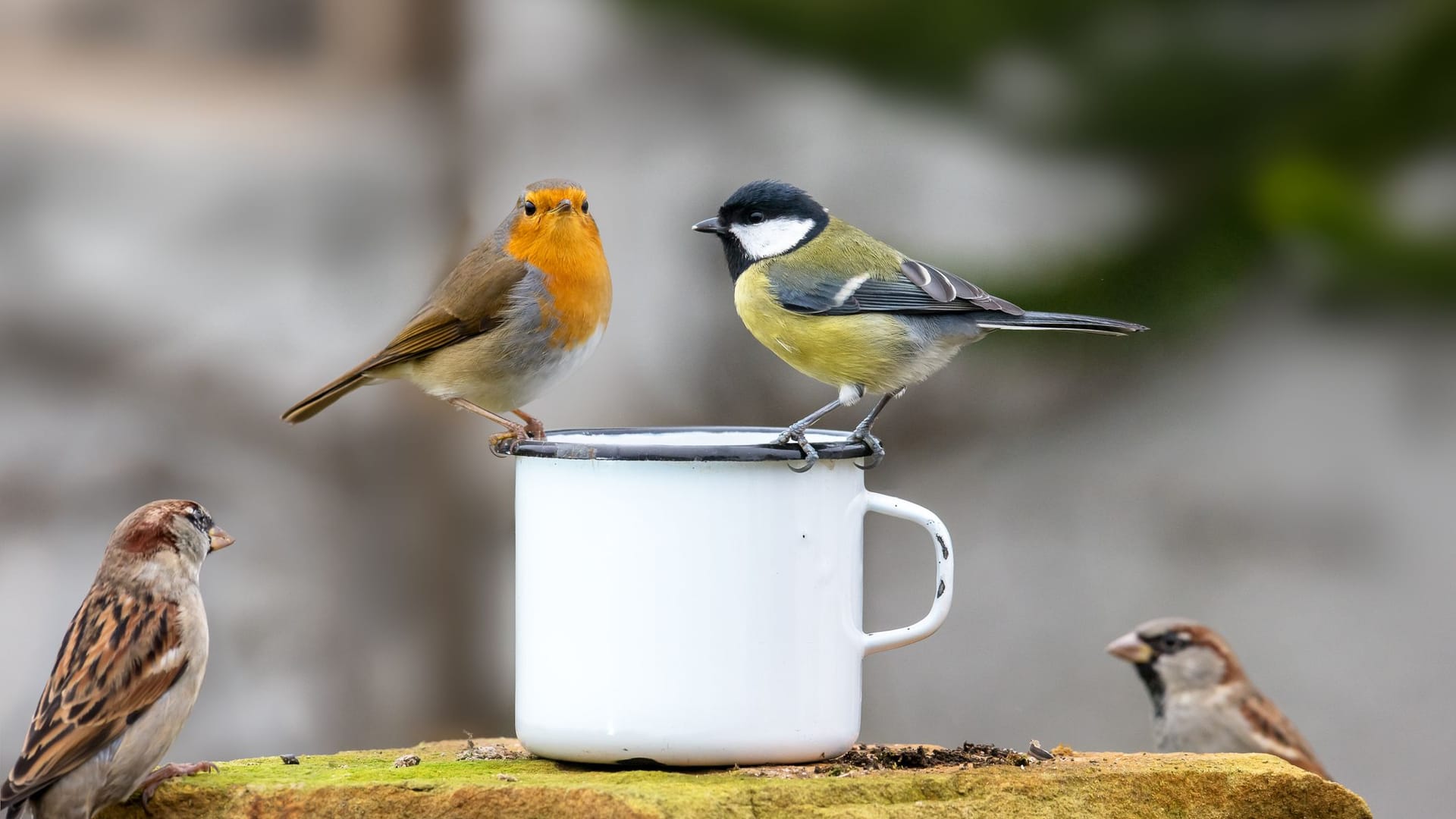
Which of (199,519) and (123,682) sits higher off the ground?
(199,519)

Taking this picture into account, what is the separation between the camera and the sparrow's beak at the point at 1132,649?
5.83 meters

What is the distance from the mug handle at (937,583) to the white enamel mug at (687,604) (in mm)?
142

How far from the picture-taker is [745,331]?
20.3 feet

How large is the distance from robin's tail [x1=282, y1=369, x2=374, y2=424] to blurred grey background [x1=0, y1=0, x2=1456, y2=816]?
6.29 ft

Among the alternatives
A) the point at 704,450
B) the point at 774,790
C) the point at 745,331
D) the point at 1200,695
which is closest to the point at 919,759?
the point at 774,790

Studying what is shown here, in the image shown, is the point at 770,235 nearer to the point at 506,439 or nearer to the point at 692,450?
the point at 506,439

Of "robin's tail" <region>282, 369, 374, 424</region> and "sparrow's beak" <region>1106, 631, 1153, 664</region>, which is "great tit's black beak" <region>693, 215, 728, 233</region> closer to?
"robin's tail" <region>282, 369, 374, 424</region>

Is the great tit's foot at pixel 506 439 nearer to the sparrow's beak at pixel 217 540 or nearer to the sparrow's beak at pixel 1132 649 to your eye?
the sparrow's beak at pixel 217 540

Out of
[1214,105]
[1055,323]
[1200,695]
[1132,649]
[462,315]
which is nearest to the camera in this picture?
[1055,323]

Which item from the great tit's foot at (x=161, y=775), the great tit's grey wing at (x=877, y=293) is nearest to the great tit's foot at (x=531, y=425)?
the great tit's grey wing at (x=877, y=293)

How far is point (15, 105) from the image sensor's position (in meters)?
6.02

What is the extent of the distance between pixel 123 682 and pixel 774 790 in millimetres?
1263

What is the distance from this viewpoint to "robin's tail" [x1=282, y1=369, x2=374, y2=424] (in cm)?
391

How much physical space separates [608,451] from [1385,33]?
4363mm
